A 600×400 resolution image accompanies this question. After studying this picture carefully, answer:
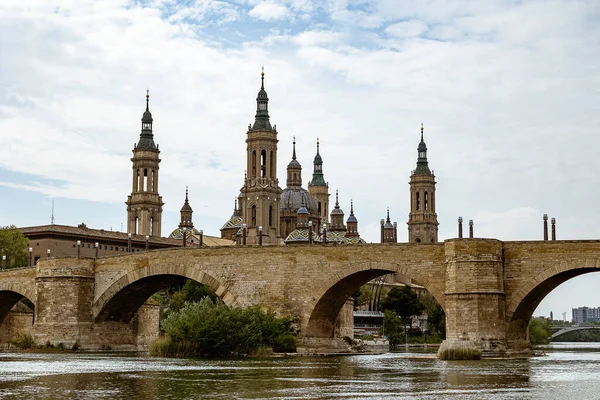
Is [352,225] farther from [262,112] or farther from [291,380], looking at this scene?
[291,380]

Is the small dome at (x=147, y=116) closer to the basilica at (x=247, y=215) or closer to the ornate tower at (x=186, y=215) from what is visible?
the basilica at (x=247, y=215)

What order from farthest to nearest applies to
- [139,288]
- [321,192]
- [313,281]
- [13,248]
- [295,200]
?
1. [321,192]
2. [295,200]
3. [13,248]
4. [139,288]
5. [313,281]

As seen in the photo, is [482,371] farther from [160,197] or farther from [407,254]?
[160,197]

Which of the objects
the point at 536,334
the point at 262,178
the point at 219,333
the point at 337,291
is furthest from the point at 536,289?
the point at 262,178

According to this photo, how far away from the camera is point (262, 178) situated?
14712 centimetres

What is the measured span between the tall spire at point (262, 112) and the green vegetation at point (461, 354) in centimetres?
9425

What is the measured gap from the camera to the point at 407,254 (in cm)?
5709

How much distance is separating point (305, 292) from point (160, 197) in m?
101

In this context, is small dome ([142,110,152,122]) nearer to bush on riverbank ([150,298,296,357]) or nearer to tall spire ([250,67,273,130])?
tall spire ([250,67,273,130])

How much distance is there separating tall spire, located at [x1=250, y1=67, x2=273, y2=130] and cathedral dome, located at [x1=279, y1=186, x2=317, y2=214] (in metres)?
21.6

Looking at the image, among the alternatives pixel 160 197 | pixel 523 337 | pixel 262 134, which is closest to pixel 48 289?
pixel 523 337

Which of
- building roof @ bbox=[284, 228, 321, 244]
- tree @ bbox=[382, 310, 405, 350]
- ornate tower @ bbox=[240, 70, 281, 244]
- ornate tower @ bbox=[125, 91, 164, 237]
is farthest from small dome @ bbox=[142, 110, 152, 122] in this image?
tree @ bbox=[382, 310, 405, 350]

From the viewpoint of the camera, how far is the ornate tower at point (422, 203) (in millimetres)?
186750

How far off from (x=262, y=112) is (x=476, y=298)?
9561cm
